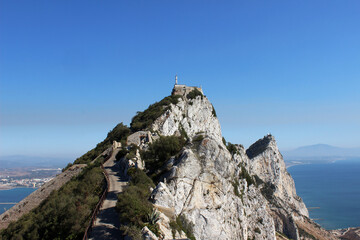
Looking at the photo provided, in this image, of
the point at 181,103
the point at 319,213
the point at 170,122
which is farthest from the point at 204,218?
the point at 319,213

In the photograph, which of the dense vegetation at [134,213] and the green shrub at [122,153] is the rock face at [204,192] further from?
the green shrub at [122,153]

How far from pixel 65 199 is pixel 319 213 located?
499ft

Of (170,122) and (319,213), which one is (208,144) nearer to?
(170,122)

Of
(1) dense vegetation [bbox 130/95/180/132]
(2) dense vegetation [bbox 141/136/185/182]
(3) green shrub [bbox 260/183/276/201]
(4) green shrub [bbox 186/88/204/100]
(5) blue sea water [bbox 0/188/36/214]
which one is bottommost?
(5) blue sea water [bbox 0/188/36/214]

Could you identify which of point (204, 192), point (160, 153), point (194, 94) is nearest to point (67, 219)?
point (204, 192)

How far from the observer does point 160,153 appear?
26.2 m

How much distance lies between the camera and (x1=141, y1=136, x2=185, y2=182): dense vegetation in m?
25.4

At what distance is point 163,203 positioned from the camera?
632 inches

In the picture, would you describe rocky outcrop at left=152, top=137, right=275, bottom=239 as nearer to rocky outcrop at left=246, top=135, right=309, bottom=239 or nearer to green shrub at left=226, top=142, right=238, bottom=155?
green shrub at left=226, top=142, right=238, bottom=155

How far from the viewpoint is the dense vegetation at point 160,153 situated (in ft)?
83.2

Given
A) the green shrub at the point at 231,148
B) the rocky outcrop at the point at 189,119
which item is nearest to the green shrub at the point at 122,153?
the rocky outcrop at the point at 189,119

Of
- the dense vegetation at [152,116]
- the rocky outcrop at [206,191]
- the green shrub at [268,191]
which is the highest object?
the dense vegetation at [152,116]

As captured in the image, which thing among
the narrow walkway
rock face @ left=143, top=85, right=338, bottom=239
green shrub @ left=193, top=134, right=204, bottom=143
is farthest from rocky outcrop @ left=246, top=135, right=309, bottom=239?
the narrow walkway

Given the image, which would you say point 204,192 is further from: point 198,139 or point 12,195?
point 12,195
